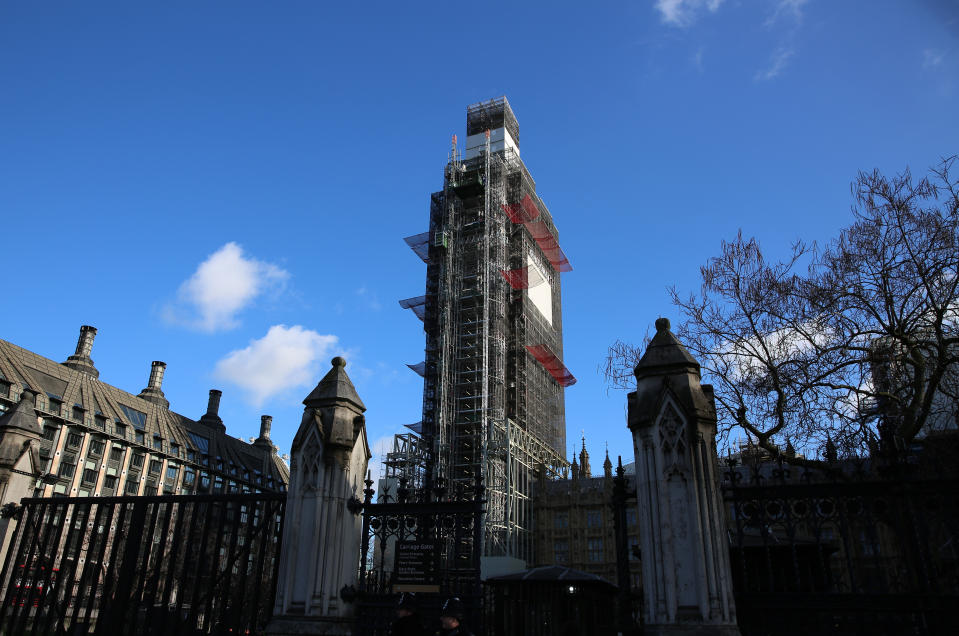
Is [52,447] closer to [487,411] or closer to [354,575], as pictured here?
[487,411]

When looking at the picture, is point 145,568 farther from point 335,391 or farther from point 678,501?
point 678,501

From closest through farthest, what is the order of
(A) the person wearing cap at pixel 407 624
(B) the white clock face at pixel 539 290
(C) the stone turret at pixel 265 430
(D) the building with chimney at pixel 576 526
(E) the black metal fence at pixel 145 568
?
(A) the person wearing cap at pixel 407 624 < (E) the black metal fence at pixel 145 568 < (D) the building with chimney at pixel 576 526 < (B) the white clock face at pixel 539 290 < (C) the stone turret at pixel 265 430

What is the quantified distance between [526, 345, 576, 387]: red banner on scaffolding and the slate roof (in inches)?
1421

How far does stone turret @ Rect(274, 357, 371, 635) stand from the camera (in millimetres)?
8422

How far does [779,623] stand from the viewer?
7113mm

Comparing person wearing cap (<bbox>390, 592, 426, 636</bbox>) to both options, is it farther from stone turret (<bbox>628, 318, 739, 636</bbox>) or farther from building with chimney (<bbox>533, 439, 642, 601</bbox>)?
building with chimney (<bbox>533, 439, 642, 601</bbox>)

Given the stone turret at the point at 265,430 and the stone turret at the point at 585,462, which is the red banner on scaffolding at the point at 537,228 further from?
the stone turret at the point at 265,430

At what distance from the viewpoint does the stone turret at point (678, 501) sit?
688cm

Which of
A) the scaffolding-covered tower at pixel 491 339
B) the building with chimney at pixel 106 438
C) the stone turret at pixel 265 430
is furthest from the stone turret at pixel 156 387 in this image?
the scaffolding-covered tower at pixel 491 339

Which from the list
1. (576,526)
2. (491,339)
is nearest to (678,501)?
(491,339)

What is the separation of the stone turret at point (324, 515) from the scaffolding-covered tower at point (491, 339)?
40577 mm

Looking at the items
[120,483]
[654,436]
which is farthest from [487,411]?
[654,436]

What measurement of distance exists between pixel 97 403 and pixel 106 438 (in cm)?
407

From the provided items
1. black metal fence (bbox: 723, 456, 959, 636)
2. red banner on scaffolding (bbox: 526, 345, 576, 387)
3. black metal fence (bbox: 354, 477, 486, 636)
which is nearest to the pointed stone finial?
black metal fence (bbox: 354, 477, 486, 636)
